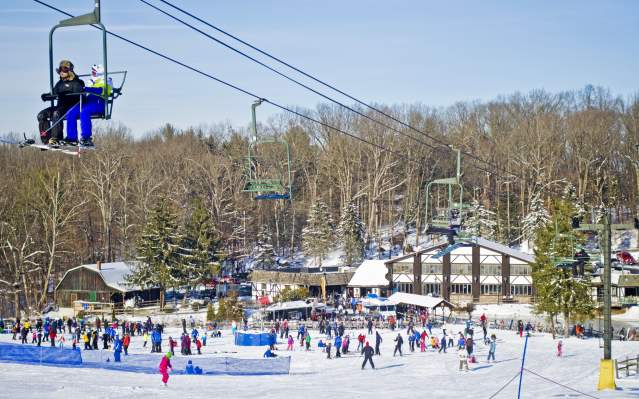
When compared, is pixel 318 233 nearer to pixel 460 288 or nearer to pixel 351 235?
pixel 351 235

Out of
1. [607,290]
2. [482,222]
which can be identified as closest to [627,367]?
[607,290]

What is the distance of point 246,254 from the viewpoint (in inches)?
3548

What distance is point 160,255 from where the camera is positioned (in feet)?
214

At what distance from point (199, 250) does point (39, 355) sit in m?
34.9

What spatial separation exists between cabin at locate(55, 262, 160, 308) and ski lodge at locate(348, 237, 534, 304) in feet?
58.0

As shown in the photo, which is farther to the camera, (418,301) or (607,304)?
(418,301)

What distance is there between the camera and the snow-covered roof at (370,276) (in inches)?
2771

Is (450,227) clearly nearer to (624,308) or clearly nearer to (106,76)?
(106,76)

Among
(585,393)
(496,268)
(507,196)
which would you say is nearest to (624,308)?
(496,268)

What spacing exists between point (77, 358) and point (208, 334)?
14747 millimetres

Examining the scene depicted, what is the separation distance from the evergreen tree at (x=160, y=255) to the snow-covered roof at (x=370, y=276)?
14.8m

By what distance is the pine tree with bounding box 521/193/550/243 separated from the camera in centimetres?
8250

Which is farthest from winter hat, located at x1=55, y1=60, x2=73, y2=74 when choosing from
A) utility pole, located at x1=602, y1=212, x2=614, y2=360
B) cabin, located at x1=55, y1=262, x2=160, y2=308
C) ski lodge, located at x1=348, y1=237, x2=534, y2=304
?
ski lodge, located at x1=348, y1=237, x2=534, y2=304

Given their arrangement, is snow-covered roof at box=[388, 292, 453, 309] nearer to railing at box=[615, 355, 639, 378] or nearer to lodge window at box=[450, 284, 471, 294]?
lodge window at box=[450, 284, 471, 294]
